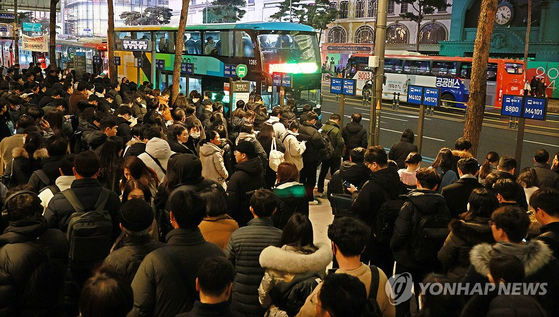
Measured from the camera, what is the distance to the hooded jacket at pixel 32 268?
3686 millimetres

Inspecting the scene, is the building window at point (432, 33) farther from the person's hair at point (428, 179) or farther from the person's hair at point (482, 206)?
the person's hair at point (482, 206)

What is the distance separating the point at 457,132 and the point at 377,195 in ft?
50.6

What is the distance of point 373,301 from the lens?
3.16 meters

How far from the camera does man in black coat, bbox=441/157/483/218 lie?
5680 millimetres


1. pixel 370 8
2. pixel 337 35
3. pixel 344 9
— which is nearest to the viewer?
pixel 370 8

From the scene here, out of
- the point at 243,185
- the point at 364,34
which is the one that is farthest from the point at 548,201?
the point at 364,34

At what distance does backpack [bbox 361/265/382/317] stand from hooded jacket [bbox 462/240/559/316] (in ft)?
2.05

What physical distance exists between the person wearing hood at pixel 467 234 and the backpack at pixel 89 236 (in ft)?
8.76

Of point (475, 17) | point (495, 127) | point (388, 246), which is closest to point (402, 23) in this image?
point (475, 17)

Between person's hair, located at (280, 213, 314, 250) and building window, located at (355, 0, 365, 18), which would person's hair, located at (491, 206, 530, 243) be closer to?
person's hair, located at (280, 213, 314, 250)

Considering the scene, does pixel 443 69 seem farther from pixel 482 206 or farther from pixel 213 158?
pixel 482 206

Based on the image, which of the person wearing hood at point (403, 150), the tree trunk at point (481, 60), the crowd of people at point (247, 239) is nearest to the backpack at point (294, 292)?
the crowd of people at point (247, 239)

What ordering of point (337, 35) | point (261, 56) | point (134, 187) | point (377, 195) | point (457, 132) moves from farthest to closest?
point (337, 35) < point (457, 132) < point (261, 56) < point (377, 195) < point (134, 187)

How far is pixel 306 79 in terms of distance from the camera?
64.8ft
